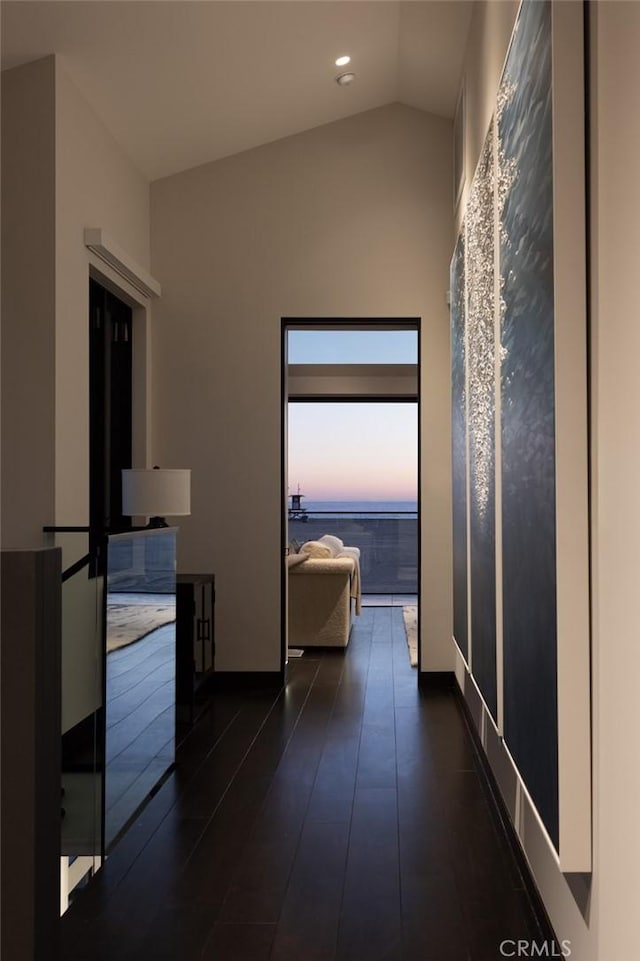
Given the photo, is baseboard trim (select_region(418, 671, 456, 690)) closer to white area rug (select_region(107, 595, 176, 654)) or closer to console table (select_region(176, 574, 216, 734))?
console table (select_region(176, 574, 216, 734))

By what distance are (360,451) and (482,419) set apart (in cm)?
718

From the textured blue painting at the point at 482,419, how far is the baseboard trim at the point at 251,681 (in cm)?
231

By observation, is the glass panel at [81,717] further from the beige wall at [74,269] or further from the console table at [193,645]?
the console table at [193,645]

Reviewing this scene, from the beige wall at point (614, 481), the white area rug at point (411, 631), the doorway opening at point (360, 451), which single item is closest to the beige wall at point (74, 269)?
the beige wall at point (614, 481)

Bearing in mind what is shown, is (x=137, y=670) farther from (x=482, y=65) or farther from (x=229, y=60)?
(x=229, y=60)

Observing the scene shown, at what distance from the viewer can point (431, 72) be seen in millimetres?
5164

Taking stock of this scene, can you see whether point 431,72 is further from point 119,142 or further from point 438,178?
point 119,142

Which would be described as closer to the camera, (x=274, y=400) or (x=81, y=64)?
(x=81, y=64)

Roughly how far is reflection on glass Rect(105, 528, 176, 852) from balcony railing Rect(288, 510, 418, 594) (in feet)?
21.5

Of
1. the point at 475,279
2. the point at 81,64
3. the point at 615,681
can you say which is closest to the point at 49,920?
the point at 615,681

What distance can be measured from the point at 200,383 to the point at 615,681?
14.6 feet

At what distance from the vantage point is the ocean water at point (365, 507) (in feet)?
35.0

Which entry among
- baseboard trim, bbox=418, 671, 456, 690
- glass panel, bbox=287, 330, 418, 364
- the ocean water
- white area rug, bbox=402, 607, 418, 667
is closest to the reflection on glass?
baseboard trim, bbox=418, 671, 456, 690

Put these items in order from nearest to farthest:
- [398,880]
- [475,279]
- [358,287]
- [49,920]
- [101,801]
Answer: [49,920], [398,880], [101,801], [475,279], [358,287]
